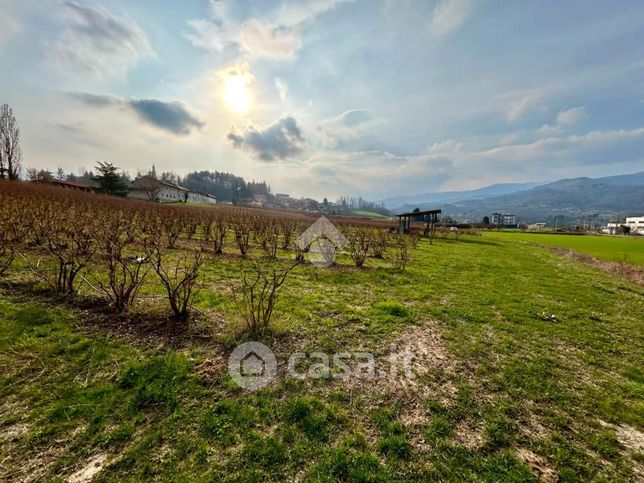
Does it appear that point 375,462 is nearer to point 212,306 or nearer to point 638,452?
point 638,452

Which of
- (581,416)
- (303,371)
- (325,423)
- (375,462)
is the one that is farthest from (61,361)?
→ (581,416)

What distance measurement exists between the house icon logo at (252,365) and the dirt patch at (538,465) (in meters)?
2.78

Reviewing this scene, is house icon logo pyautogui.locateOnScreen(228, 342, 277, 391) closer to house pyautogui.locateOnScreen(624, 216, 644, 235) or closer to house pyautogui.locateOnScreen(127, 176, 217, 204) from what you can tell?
house pyautogui.locateOnScreen(127, 176, 217, 204)

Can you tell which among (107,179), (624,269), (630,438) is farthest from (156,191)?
(624,269)

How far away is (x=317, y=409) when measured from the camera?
120 inches

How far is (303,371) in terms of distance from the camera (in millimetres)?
3732

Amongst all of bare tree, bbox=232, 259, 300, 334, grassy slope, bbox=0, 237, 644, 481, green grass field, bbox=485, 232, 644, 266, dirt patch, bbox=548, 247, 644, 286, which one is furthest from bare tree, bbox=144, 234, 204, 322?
green grass field, bbox=485, 232, 644, 266

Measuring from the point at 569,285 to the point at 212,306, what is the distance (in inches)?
490

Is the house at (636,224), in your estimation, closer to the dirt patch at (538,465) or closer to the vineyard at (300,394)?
the vineyard at (300,394)

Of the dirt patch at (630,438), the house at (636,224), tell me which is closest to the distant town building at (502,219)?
the house at (636,224)

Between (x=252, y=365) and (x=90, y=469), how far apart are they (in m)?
1.81

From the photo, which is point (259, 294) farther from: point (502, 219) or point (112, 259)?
point (502, 219)

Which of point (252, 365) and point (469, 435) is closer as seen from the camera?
point (469, 435)

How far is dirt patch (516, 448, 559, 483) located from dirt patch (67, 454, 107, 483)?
3774mm
